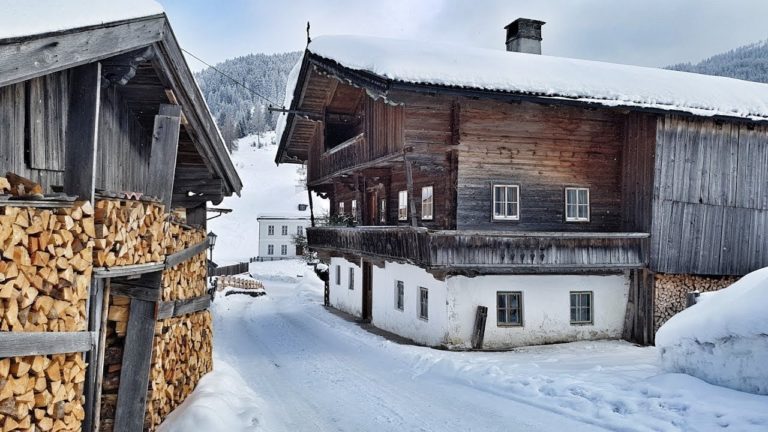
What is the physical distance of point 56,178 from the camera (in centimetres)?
741

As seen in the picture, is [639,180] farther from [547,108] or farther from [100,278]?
[100,278]

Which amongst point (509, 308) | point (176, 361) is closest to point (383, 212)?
point (509, 308)

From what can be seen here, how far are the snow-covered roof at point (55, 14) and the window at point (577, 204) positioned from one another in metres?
14.1

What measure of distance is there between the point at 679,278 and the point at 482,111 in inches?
309

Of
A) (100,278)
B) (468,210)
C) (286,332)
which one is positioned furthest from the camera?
(286,332)

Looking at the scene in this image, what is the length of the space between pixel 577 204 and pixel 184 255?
489 inches

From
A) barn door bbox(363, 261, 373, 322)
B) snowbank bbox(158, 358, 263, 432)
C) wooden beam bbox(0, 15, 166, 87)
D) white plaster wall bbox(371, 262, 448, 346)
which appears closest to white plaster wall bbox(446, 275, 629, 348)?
white plaster wall bbox(371, 262, 448, 346)

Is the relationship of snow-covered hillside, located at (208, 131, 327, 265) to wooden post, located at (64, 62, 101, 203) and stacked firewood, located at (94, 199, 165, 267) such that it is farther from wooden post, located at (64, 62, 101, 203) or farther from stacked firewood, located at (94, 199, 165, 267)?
wooden post, located at (64, 62, 101, 203)

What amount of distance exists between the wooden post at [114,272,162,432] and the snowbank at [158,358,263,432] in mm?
763

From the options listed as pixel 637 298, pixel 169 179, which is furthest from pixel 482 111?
pixel 169 179

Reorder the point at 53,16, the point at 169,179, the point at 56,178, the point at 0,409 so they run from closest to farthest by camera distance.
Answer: the point at 0,409, the point at 53,16, the point at 56,178, the point at 169,179

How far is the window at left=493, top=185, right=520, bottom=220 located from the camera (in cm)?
1683

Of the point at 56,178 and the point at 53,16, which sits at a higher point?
the point at 53,16

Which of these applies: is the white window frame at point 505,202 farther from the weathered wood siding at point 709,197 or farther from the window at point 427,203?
the weathered wood siding at point 709,197
